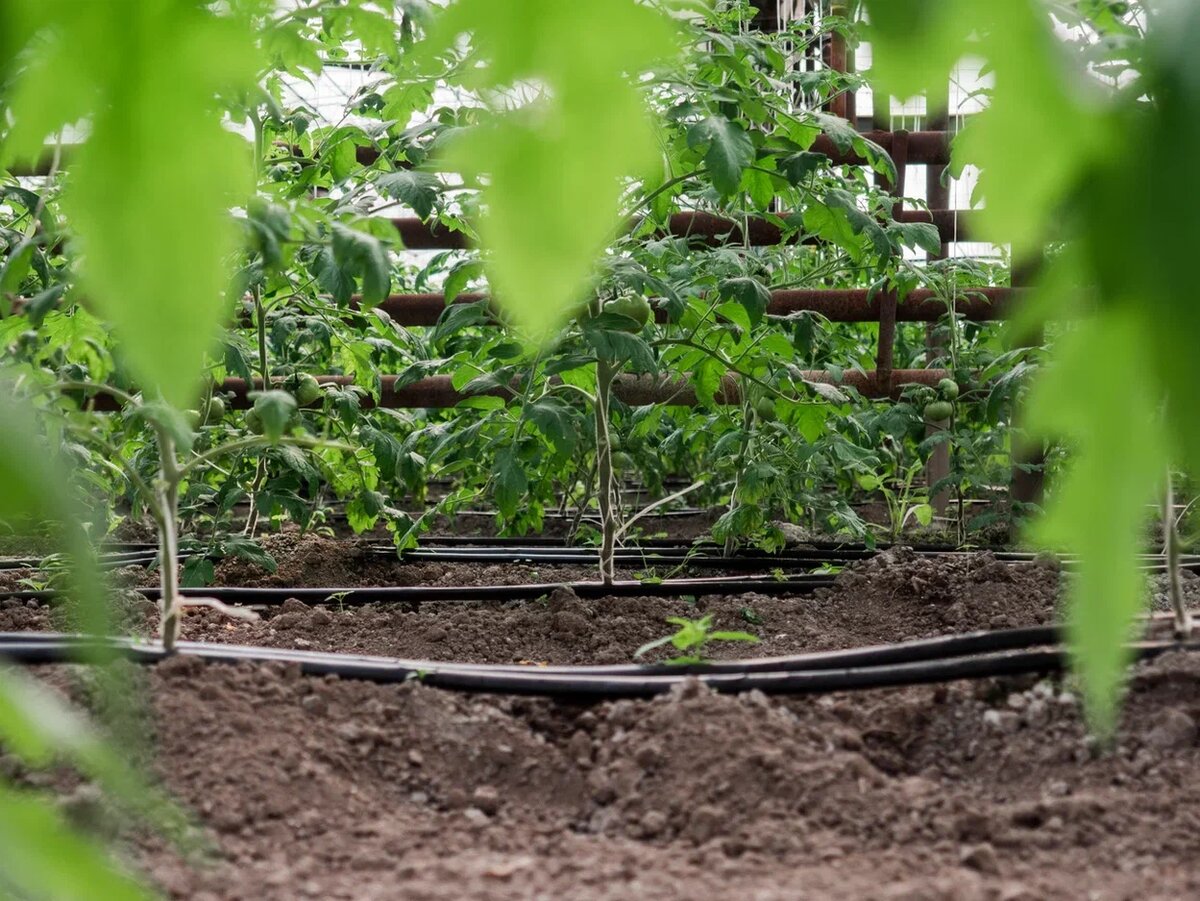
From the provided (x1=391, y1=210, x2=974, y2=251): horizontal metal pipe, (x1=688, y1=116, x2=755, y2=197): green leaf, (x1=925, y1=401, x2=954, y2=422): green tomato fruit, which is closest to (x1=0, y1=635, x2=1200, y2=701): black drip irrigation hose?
(x1=688, y1=116, x2=755, y2=197): green leaf

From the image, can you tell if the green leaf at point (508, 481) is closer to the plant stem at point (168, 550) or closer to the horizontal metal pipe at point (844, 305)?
the plant stem at point (168, 550)

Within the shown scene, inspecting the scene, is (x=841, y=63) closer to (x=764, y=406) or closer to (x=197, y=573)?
(x=764, y=406)

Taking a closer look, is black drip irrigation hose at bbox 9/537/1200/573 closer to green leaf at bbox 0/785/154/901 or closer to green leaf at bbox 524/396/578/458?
green leaf at bbox 524/396/578/458

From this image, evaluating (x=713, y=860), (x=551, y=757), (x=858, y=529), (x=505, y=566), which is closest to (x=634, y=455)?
(x=505, y=566)

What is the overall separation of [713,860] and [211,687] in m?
0.66

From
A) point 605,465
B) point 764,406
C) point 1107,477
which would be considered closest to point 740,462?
point 764,406

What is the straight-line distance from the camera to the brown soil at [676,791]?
103 centimetres

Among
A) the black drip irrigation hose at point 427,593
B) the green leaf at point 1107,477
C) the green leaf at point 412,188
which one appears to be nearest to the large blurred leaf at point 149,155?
the green leaf at point 1107,477

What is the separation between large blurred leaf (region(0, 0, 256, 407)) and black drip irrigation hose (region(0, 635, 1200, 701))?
1.28 meters

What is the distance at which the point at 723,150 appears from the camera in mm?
2008

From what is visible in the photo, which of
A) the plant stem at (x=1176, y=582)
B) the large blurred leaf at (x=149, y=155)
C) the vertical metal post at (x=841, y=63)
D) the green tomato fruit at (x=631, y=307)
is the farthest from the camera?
the vertical metal post at (x=841, y=63)

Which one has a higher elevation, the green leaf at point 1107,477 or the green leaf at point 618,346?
the green leaf at point 618,346

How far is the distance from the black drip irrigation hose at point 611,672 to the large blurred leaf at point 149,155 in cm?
128

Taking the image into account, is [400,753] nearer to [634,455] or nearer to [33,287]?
[33,287]
